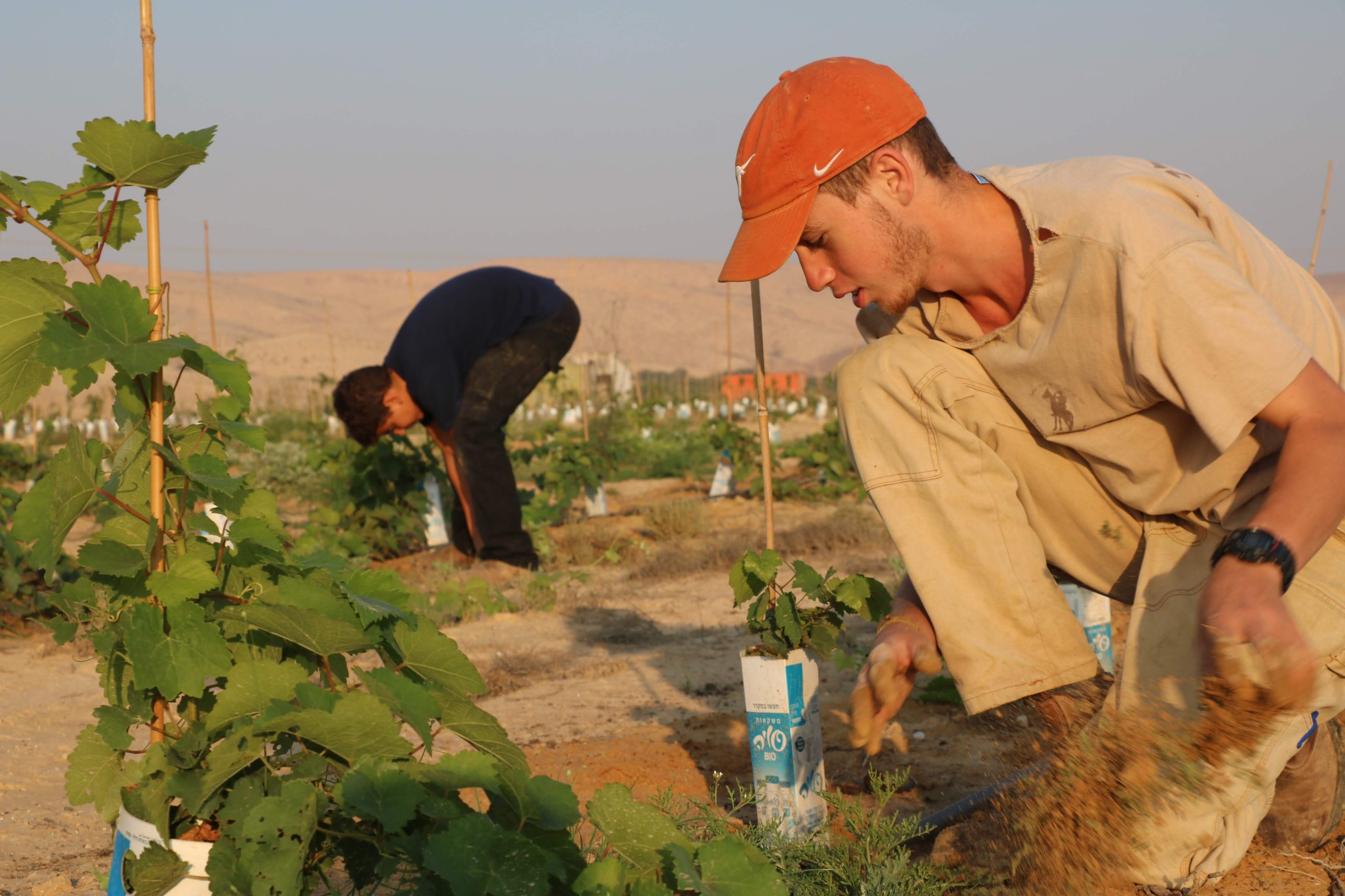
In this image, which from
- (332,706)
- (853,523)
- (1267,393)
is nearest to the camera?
(332,706)

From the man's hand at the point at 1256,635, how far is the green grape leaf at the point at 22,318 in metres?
1.71

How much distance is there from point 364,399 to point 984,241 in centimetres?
401

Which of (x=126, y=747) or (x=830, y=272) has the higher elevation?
(x=830, y=272)

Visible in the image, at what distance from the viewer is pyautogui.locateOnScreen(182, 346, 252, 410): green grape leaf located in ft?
4.83

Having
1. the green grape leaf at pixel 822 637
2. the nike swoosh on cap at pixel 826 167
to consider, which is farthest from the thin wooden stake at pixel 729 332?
the green grape leaf at pixel 822 637

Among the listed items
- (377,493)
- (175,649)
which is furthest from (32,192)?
(377,493)

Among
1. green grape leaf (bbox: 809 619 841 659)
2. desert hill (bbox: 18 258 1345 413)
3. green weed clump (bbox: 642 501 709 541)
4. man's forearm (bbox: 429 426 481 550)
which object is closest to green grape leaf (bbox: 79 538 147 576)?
green grape leaf (bbox: 809 619 841 659)

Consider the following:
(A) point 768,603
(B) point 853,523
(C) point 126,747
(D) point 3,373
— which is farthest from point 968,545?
(B) point 853,523

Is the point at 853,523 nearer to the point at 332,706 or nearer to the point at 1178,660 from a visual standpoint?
the point at 1178,660

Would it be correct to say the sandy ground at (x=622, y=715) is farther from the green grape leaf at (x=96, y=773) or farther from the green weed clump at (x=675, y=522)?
the green weed clump at (x=675, y=522)

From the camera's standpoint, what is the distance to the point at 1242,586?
61.7 inches

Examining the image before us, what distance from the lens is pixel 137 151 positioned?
1.54 meters

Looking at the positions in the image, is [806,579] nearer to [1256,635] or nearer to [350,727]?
[1256,635]

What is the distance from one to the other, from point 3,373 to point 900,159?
1603 millimetres
